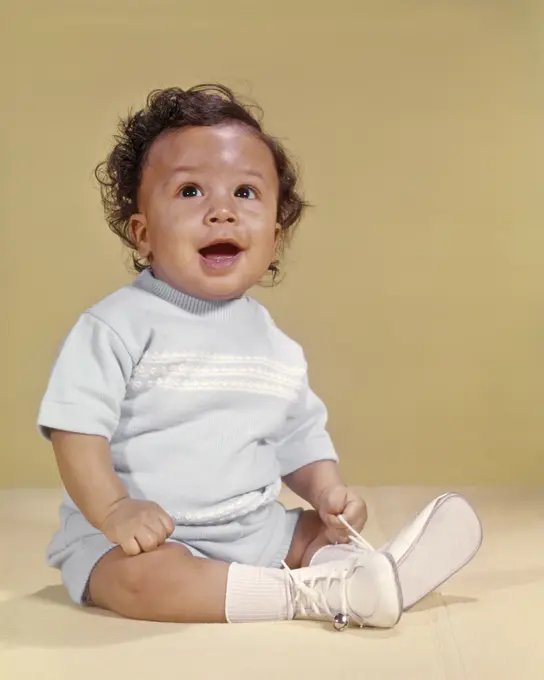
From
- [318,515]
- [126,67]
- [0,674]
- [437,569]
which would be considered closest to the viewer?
[0,674]

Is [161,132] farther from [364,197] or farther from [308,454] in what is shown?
[364,197]

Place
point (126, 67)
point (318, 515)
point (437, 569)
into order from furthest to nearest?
point (126, 67), point (318, 515), point (437, 569)

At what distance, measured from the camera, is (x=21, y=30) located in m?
2.01

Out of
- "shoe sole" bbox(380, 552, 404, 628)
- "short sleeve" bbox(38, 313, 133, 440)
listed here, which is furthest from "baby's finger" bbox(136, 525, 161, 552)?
"shoe sole" bbox(380, 552, 404, 628)

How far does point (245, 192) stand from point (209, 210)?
0.06 m

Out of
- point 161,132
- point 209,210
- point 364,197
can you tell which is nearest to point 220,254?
point 209,210

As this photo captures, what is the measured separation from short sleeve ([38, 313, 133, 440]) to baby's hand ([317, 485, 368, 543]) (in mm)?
271

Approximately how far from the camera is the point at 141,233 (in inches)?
49.0

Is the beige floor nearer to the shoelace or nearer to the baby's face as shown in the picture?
the shoelace

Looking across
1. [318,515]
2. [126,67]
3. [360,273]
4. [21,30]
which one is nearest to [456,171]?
[360,273]

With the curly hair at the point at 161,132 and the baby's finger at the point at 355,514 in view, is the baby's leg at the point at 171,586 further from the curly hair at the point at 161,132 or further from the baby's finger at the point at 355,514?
the curly hair at the point at 161,132

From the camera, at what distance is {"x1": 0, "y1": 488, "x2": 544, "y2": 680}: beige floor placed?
0.92 m

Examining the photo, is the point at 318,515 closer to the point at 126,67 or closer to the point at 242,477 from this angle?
the point at 242,477

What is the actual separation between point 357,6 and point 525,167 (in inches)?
17.3
